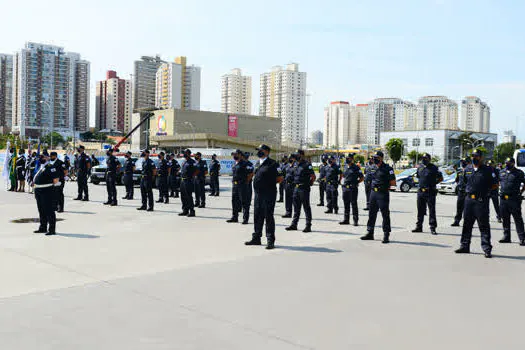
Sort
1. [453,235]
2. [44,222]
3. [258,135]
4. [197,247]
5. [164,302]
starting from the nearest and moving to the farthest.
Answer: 1. [164,302]
2. [197,247]
3. [44,222]
4. [453,235]
5. [258,135]

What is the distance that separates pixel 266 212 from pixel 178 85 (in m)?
148

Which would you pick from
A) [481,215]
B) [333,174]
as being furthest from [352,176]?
[481,215]

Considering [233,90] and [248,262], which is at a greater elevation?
[233,90]

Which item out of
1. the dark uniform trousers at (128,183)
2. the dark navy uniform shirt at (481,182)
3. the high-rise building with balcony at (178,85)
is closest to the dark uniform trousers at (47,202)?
the dark uniform trousers at (128,183)

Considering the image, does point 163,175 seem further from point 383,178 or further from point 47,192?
point 383,178

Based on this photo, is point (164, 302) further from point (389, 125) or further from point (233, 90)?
point (389, 125)

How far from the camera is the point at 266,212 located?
942 cm

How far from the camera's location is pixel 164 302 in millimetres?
5746

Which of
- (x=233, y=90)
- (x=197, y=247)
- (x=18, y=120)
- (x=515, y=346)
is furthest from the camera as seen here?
(x=233, y=90)

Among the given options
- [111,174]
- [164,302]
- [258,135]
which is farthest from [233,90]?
[164,302]

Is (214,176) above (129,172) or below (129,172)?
below

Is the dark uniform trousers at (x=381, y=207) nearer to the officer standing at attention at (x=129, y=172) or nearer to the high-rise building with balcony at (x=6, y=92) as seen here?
the officer standing at attention at (x=129, y=172)

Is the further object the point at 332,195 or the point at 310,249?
the point at 332,195

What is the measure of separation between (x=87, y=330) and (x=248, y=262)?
11.7 feet
